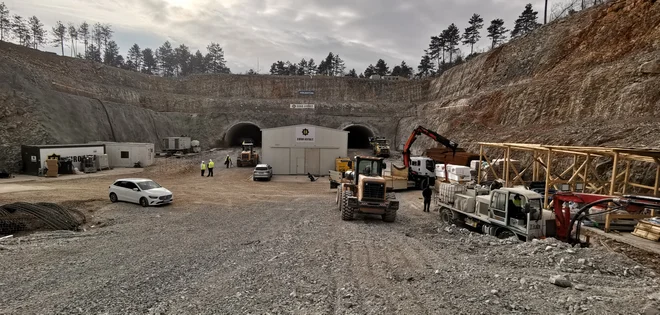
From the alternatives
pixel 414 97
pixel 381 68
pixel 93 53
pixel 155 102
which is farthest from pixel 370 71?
pixel 93 53

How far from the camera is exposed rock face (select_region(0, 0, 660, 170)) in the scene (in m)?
22.4

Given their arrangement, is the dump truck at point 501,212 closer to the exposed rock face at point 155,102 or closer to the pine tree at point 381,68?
the exposed rock face at point 155,102

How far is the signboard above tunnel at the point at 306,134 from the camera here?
30766mm

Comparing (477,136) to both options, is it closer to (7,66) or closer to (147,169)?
(147,169)

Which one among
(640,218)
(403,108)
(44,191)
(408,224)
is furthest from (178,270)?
(403,108)

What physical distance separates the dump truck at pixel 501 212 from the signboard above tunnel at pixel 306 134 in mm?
18095

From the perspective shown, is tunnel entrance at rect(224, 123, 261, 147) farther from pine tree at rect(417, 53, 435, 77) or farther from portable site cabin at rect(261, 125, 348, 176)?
pine tree at rect(417, 53, 435, 77)

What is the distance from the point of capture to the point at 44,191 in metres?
19.0

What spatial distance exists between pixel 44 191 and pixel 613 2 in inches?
1818

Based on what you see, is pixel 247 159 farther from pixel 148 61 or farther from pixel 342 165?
pixel 148 61

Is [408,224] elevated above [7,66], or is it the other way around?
[7,66]

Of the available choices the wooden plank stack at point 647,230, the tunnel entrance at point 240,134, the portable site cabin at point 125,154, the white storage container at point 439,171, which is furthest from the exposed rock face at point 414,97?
the wooden plank stack at point 647,230

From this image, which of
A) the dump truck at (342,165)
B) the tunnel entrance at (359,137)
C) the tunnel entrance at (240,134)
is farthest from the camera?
the tunnel entrance at (359,137)

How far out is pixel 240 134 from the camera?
59.3 meters
